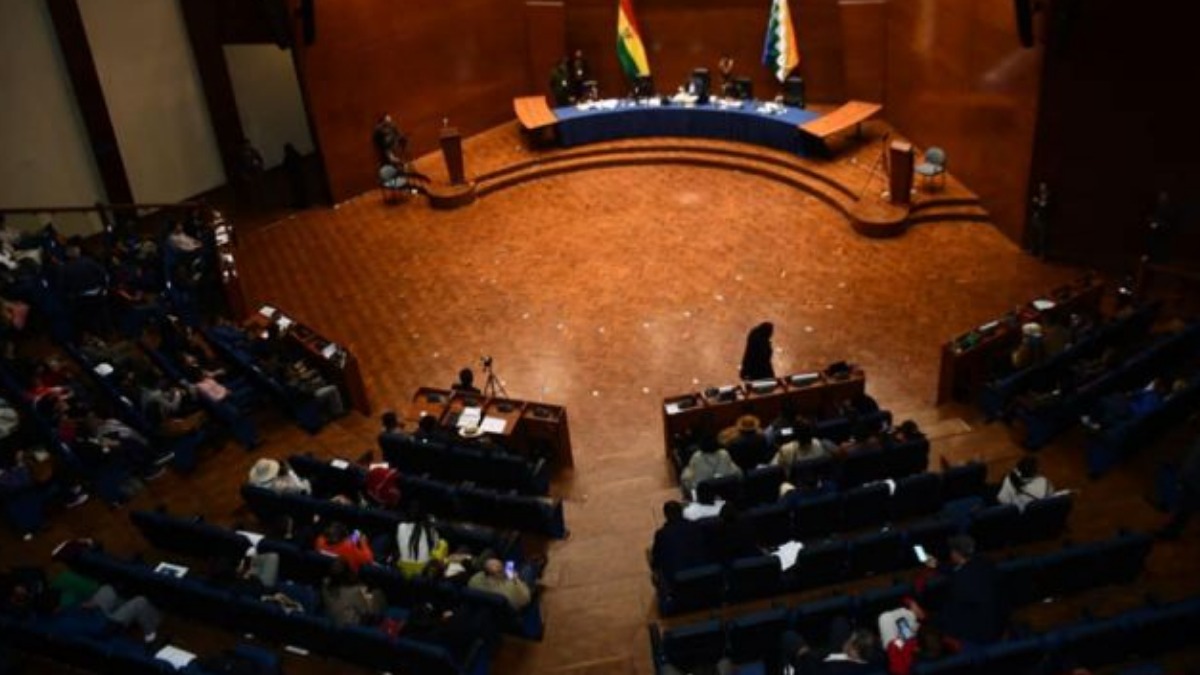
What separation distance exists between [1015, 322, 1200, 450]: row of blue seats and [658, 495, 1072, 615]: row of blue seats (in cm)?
133

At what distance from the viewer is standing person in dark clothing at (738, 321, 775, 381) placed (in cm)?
966

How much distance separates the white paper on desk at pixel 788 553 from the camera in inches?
295

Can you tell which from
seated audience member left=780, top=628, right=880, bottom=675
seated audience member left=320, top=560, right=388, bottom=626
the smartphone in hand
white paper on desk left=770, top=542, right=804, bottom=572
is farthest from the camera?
white paper on desk left=770, top=542, right=804, bottom=572

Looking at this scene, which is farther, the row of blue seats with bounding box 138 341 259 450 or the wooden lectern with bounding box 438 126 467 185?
the wooden lectern with bounding box 438 126 467 185

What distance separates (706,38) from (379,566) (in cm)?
1184

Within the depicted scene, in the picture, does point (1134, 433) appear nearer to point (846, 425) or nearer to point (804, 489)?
A: point (846, 425)

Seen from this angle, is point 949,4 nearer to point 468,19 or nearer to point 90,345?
point 468,19

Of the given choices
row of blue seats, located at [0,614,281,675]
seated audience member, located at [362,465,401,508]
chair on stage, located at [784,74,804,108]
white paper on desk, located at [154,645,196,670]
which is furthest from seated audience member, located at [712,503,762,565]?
chair on stage, located at [784,74,804,108]

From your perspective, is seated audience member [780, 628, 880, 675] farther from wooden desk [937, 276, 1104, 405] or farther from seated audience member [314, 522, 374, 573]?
wooden desk [937, 276, 1104, 405]

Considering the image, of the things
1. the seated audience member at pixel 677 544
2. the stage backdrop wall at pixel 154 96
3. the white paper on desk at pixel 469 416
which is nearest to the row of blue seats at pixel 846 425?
the seated audience member at pixel 677 544

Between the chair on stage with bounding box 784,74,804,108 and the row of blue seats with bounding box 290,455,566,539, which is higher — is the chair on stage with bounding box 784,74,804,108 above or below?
above

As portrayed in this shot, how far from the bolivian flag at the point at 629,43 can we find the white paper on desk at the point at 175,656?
464 inches

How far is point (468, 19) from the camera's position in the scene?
53.9 feet

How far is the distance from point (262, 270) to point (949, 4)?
952 centimetres
